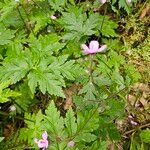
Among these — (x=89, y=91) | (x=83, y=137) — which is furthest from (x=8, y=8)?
(x=83, y=137)

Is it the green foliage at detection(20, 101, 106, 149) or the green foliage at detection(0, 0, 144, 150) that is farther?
the green foliage at detection(0, 0, 144, 150)

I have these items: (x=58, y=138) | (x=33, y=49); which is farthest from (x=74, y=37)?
(x=58, y=138)

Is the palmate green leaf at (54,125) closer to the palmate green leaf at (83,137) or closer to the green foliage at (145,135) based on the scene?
the palmate green leaf at (83,137)

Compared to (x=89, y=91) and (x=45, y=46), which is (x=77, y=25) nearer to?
(x=45, y=46)

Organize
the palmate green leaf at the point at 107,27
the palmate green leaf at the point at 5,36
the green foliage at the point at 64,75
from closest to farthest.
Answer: the green foliage at the point at 64,75 < the palmate green leaf at the point at 5,36 < the palmate green leaf at the point at 107,27

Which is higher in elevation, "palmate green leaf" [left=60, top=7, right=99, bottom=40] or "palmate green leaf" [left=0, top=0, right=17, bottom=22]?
"palmate green leaf" [left=0, top=0, right=17, bottom=22]

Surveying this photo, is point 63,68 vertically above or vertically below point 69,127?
above

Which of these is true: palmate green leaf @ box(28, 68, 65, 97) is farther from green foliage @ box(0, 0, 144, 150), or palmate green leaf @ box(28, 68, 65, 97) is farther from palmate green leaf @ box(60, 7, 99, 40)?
palmate green leaf @ box(60, 7, 99, 40)

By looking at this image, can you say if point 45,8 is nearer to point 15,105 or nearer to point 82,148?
point 15,105

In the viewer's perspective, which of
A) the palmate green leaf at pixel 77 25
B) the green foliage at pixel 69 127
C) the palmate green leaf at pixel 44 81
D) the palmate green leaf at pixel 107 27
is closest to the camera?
the green foliage at pixel 69 127

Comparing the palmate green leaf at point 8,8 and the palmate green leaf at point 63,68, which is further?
the palmate green leaf at point 8,8

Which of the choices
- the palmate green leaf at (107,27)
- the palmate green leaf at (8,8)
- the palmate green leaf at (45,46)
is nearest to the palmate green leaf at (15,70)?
the palmate green leaf at (45,46)

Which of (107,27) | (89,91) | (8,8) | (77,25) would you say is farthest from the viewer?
(107,27)

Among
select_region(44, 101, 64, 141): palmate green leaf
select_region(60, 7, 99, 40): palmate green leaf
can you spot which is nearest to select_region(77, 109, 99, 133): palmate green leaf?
select_region(44, 101, 64, 141): palmate green leaf
